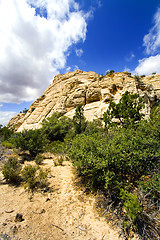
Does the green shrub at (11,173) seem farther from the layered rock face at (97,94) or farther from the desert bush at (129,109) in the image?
the layered rock face at (97,94)

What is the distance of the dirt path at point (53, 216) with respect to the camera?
93.3 inches

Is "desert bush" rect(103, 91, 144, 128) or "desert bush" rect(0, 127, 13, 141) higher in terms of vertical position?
"desert bush" rect(103, 91, 144, 128)

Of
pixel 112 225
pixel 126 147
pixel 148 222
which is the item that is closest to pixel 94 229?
pixel 112 225

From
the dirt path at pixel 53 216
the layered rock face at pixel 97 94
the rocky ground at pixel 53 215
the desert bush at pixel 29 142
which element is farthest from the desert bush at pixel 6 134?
the dirt path at pixel 53 216

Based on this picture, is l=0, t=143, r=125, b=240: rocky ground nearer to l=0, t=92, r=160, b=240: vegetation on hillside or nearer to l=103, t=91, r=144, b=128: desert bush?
l=0, t=92, r=160, b=240: vegetation on hillside

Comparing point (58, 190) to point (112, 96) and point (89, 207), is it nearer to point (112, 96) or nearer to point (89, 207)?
point (89, 207)

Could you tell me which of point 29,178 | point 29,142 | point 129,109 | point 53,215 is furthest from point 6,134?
point 129,109

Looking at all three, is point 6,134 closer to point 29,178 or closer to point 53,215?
point 29,178

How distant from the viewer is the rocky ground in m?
2.37

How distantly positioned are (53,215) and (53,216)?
0.03 metres

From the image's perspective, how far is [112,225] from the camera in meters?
2.60

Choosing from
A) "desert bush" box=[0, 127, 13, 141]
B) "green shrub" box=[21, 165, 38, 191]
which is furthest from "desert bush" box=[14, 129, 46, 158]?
"desert bush" box=[0, 127, 13, 141]

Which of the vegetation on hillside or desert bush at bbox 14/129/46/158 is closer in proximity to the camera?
the vegetation on hillside

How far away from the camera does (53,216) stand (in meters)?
2.88
